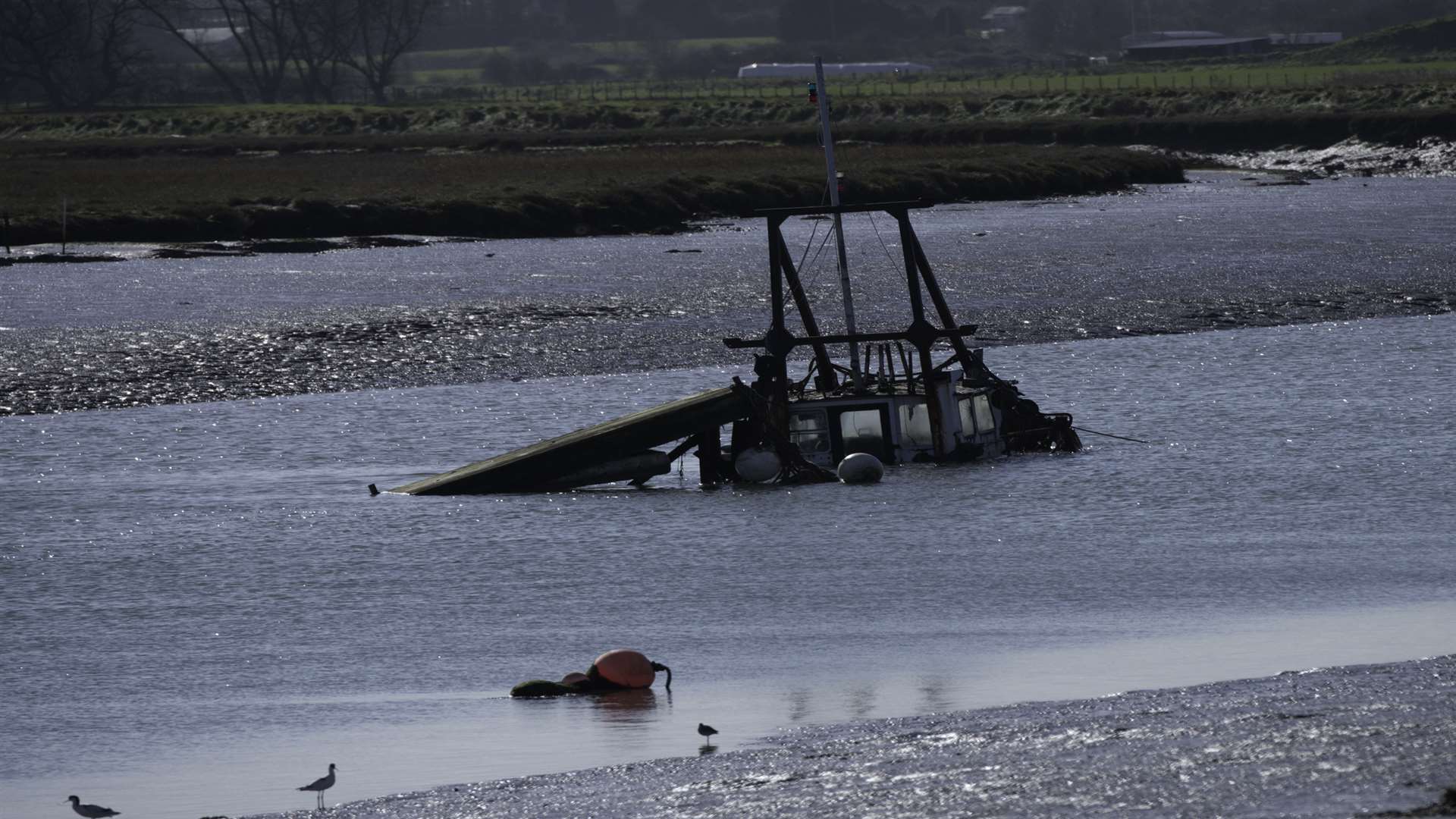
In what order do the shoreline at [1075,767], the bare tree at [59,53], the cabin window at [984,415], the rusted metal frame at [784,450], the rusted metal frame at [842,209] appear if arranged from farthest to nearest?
the bare tree at [59,53] → the cabin window at [984,415] → the rusted metal frame at [842,209] → the rusted metal frame at [784,450] → the shoreline at [1075,767]

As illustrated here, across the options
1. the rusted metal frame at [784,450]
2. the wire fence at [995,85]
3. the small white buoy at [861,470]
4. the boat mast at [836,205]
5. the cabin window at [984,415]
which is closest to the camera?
the small white buoy at [861,470]

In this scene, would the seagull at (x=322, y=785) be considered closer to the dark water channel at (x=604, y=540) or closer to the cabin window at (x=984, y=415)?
the dark water channel at (x=604, y=540)

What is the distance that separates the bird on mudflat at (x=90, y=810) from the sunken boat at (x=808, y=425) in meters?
16.5

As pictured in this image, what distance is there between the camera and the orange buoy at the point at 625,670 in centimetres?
1775

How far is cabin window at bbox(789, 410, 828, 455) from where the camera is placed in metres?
31.6

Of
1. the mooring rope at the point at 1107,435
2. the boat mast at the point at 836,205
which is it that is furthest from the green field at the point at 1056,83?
the boat mast at the point at 836,205

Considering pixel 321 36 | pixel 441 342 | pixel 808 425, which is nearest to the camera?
pixel 808 425

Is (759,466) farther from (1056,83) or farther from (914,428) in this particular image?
(1056,83)

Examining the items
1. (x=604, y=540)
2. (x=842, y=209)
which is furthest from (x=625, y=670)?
(x=842, y=209)

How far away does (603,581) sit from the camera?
77.8 feet

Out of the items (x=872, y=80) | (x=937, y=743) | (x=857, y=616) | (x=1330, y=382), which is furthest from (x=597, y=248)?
(x=872, y=80)

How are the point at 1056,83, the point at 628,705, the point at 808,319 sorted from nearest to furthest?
the point at 628,705
the point at 808,319
the point at 1056,83

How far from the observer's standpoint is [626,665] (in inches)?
699

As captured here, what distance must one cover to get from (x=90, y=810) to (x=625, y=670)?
5.37m
